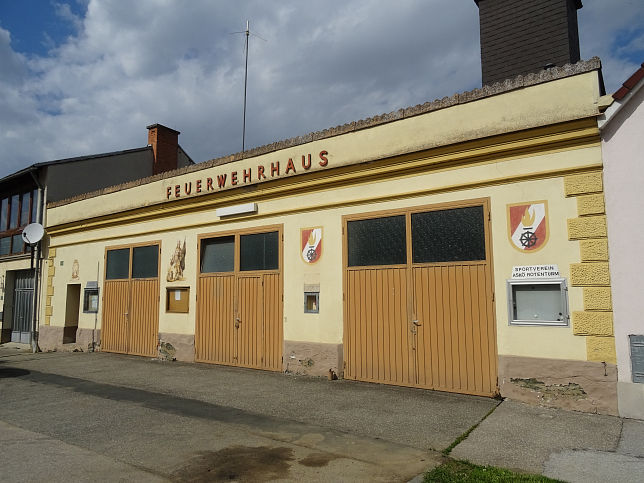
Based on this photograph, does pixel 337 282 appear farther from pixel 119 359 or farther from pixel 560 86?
pixel 119 359

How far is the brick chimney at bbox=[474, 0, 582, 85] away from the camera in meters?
10.6

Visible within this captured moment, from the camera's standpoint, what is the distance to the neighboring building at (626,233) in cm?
599

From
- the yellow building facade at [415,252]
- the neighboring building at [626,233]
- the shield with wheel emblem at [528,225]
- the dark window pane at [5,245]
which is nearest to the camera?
the neighboring building at [626,233]

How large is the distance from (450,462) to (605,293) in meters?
3.44

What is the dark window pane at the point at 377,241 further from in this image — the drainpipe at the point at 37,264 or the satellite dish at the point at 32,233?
the drainpipe at the point at 37,264

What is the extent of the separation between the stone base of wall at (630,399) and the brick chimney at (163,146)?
1663 centimetres

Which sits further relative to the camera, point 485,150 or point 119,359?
point 119,359

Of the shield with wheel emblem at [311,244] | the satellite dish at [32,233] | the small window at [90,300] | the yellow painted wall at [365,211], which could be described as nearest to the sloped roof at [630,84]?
the yellow painted wall at [365,211]

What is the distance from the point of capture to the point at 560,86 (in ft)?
22.3

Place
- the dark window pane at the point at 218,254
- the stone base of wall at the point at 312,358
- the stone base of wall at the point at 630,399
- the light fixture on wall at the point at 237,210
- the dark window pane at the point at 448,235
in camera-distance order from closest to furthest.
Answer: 1. the stone base of wall at the point at 630,399
2. the dark window pane at the point at 448,235
3. the stone base of wall at the point at 312,358
4. the light fixture on wall at the point at 237,210
5. the dark window pane at the point at 218,254

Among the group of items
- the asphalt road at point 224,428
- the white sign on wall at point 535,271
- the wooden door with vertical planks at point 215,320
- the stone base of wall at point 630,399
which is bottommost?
the asphalt road at point 224,428

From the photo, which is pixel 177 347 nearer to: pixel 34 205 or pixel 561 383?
pixel 561 383

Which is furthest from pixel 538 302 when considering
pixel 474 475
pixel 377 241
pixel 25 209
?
pixel 25 209

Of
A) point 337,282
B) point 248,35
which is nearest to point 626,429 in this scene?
point 337,282
